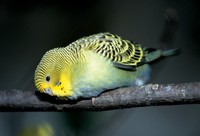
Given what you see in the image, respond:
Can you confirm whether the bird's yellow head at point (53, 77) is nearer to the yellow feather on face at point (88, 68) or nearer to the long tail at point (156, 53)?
the yellow feather on face at point (88, 68)

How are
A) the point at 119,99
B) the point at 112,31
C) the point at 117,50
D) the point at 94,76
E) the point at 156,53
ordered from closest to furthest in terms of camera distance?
1. the point at 119,99
2. the point at 94,76
3. the point at 117,50
4. the point at 156,53
5. the point at 112,31

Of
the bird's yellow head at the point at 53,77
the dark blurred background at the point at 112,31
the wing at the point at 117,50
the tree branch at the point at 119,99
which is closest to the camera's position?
the tree branch at the point at 119,99

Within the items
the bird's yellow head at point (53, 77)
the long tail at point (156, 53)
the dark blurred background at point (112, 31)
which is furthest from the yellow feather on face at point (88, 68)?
the dark blurred background at point (112, 31)

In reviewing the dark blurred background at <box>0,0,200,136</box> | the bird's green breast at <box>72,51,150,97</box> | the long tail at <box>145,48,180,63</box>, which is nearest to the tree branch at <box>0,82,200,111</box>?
the bird's green breast at <box>72,51,150,97</box>

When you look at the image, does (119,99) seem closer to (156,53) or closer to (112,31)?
(156,53)

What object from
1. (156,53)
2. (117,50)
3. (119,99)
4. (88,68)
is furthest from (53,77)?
(156,53)

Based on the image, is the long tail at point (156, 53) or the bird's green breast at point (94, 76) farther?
the long tail at point (156, 53)

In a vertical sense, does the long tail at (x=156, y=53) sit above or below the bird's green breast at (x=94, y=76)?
above
